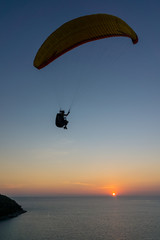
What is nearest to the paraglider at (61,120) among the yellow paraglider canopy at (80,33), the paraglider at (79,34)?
the paraglider at (79,34)

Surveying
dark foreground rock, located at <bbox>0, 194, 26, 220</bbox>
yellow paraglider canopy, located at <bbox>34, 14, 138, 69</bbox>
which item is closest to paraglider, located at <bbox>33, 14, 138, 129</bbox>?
yellow paraglider canopy, located at <bbox>34, 14, 138, 69</bbox>

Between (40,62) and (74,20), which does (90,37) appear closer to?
(74,20)

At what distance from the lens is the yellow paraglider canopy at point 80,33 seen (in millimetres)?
14477

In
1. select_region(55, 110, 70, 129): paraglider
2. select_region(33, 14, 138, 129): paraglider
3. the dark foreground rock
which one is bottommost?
the dark foreground rock

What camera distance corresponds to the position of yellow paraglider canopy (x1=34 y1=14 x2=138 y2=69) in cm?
1448

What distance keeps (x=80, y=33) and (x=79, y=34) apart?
10 cm

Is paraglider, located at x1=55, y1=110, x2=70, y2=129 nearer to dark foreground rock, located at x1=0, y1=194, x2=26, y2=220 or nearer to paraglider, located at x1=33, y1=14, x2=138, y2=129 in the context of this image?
paraglider, located at x1=33, y1=14, x2=138, y2=129

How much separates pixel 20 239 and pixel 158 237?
2694 centimetres

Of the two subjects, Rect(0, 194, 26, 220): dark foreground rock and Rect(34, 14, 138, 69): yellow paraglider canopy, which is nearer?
Rect(34, 14, 138, 69): yellow paraglider canopy

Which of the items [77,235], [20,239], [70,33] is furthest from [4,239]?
[70,33]

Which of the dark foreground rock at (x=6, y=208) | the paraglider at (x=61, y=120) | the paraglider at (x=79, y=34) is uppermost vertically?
the paraglider at (x=79, y=34)

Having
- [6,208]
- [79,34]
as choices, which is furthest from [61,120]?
[6,208]

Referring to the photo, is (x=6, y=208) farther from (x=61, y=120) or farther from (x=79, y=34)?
(x=79, y=34)

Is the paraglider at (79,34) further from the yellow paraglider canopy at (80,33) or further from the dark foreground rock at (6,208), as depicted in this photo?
the dark foreground rock at (6,208)
